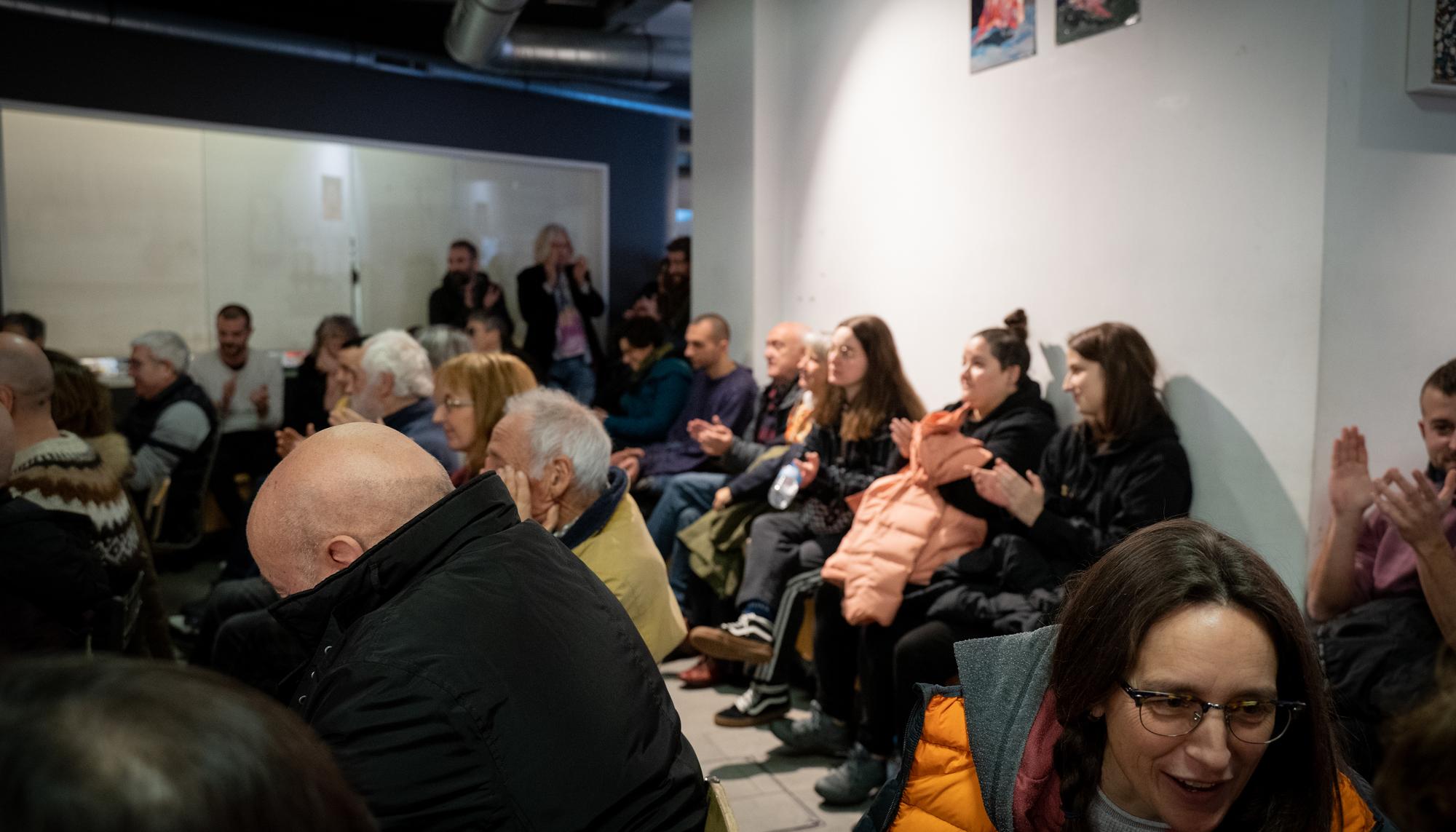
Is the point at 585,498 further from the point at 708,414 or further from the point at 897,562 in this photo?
the point at 708,414

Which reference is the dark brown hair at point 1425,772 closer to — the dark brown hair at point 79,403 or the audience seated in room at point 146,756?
the audience seated in room at point 146,756

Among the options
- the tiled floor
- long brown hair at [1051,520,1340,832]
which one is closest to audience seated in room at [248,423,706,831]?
long brown hair at [1051,520,1340,832]

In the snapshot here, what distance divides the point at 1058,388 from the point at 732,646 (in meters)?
1.44

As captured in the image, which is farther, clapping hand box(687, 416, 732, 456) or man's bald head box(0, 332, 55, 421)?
clapping hand box(687, 416, 732, 456)

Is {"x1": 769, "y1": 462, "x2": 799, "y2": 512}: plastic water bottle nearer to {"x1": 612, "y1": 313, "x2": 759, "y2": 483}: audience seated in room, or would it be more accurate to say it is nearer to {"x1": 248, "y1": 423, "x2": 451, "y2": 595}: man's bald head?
{"x1": 612, "y1": 313, "x2": 759, "y2": 483}: audience seated in room

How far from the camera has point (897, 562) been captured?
3125mm

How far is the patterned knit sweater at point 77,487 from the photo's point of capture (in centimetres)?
250

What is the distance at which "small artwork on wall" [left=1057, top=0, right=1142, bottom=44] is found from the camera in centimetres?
324

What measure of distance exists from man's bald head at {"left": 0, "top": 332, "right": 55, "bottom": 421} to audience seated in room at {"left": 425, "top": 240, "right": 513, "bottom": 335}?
199 inches

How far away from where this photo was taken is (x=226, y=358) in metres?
6.17

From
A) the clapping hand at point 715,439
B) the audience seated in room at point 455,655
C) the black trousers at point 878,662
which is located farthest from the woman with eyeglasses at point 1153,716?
the clapping hand at point 715,439

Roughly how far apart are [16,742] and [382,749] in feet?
2.29

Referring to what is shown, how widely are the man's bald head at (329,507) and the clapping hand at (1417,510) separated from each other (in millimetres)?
2145

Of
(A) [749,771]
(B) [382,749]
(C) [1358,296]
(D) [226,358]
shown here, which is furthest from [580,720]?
(D) [226,358]
